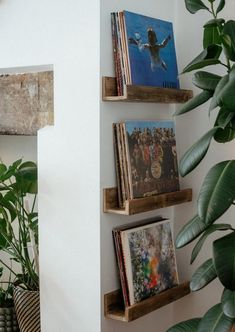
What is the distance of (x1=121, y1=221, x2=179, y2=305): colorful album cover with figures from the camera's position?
1978mm

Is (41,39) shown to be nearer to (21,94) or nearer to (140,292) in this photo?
(21,94)

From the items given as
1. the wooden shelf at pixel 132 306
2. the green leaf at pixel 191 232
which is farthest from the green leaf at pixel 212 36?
the wooden shelf at pixel 132 306

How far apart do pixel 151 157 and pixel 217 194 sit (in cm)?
63

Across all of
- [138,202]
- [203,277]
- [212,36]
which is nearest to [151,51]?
[212,36]

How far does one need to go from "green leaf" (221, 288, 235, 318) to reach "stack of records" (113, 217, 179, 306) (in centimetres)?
49

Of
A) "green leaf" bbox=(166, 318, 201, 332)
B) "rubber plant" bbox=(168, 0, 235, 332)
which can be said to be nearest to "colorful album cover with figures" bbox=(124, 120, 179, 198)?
"rubber plant" bbox=(168, 0, 235, 332)

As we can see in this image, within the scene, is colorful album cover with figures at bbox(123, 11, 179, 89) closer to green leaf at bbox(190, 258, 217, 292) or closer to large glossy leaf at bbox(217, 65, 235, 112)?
large glossy leaf at bbox(217, 65, 235, 112)

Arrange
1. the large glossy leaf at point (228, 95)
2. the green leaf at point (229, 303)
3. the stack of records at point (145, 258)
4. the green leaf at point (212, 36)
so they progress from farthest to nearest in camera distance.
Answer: the stack of records at point (145, 258) → the green leaf at point (212, 36) → the green leaf at point (229, 303) → the large glossy leaf at point (228, 95)

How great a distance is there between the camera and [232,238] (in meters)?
1.51

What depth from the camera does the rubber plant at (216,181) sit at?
143 centimetres

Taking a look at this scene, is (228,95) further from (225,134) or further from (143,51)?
(143,51)

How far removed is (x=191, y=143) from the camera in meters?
2.23

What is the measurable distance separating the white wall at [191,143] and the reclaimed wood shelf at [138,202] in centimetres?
14

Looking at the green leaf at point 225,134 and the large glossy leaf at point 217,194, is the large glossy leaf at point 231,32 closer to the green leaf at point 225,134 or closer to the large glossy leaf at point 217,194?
the green leaf at point 225,134
